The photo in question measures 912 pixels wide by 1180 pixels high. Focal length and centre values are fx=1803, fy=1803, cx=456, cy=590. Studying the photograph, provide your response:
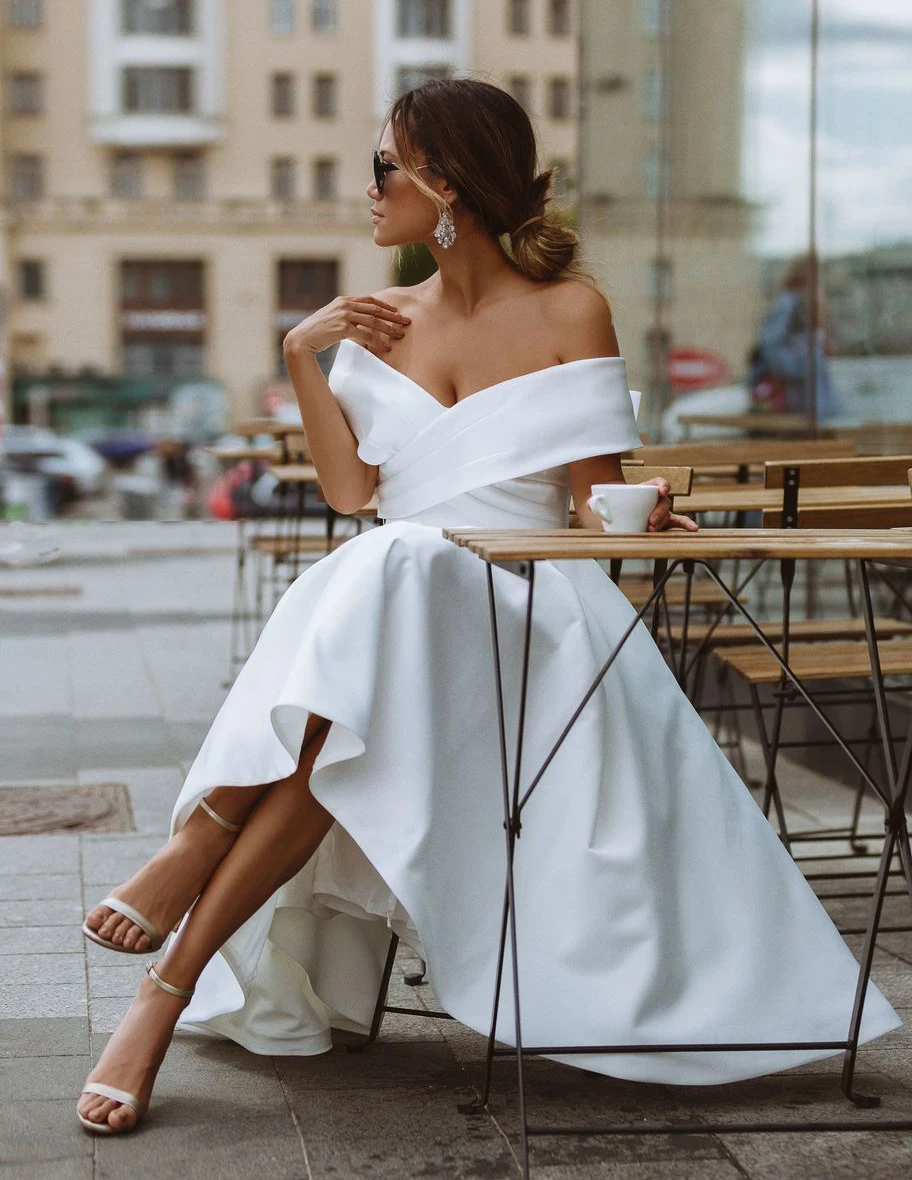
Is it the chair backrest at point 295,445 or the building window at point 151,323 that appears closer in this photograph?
the chair backrest at point 295,445

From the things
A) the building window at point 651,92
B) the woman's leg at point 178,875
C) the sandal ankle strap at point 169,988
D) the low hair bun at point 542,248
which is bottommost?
the sandal ankle strap at point 169,988

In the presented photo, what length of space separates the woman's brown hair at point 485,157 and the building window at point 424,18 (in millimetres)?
53626

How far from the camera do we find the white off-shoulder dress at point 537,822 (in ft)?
9.11

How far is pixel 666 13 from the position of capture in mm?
10109

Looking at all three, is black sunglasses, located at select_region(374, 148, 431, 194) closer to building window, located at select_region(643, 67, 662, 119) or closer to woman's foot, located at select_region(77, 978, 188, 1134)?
woman's foot, located at select_region(77, 978, 188, 1134)

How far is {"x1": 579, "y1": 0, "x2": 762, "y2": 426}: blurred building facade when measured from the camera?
30.5 feet

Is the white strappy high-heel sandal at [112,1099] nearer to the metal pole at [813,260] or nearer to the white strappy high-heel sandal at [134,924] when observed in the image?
the white strappy high-heel sandal at [134,924]

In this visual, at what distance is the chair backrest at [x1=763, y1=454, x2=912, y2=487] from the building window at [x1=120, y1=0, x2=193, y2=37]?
176 feet

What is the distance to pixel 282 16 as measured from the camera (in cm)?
5466

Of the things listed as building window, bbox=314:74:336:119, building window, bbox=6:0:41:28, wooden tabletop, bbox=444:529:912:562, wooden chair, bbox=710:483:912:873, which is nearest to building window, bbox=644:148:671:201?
wooden chair, bbox=710:483:912:873

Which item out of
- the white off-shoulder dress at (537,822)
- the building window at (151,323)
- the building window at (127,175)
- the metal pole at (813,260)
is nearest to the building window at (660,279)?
the metal pole at (813,260)

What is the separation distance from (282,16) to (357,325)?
54.4 metres

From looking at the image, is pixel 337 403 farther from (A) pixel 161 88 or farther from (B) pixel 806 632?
(A) pixel 161 88

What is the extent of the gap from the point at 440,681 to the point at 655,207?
7898mm
